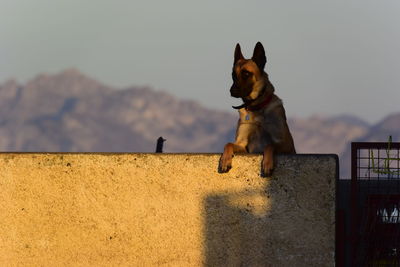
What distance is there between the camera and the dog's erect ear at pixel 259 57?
451 inches

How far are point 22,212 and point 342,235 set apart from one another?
407 centimetres

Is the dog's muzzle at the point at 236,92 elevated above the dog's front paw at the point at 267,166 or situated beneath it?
elevated above

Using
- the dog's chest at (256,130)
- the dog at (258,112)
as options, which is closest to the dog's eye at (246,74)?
the dog at (258,112)

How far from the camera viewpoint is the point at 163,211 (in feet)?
37.3

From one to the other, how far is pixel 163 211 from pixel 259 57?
2236 millimetres

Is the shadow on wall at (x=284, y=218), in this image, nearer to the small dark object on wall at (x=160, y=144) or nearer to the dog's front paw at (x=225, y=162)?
the dog's front paw at (x=225, y=162)

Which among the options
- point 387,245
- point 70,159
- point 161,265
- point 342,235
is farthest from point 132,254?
point 387,245

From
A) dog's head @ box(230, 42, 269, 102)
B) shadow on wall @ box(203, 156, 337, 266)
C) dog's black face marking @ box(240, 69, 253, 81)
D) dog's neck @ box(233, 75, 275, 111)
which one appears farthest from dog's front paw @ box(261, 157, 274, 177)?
dog's black face marking @ box(240, 69, 253, 81)

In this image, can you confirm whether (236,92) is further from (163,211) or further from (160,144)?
(160,144)

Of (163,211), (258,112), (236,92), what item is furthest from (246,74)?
(163,211)

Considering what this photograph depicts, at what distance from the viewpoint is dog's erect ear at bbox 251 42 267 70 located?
11.4 meters

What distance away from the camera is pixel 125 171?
37.8 ft

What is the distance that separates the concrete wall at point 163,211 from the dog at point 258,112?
44 cm

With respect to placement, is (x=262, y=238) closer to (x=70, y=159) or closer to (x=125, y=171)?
(x=125, y=171)
